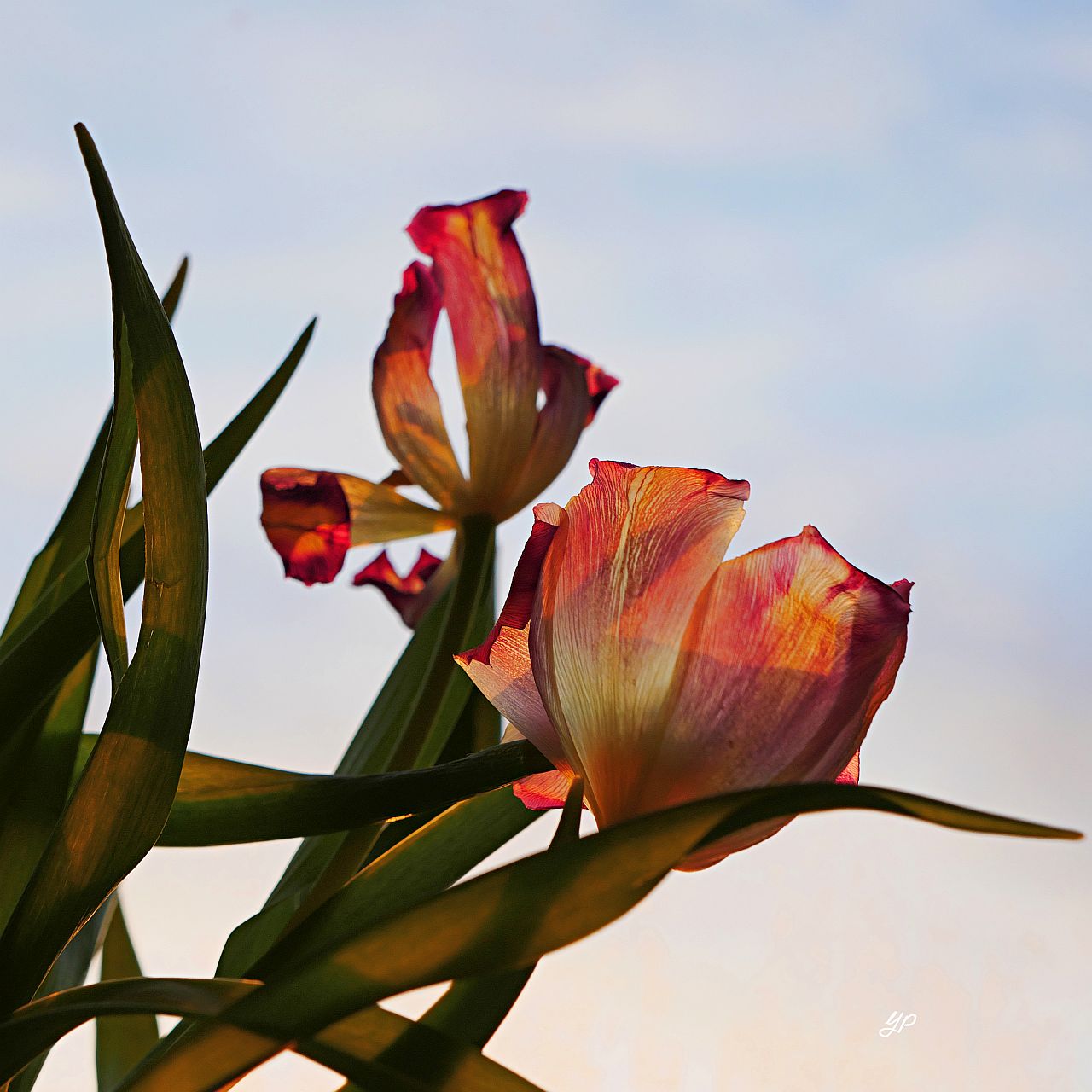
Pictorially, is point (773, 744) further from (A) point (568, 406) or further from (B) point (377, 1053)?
(A) point (568, 406)

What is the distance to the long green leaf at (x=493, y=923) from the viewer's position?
0.41 ft

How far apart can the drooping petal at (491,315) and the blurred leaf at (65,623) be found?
42 millimetres

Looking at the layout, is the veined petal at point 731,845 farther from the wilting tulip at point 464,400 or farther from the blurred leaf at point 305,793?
the wilting tulip at point 464,400

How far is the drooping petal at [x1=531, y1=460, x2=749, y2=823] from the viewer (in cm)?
16

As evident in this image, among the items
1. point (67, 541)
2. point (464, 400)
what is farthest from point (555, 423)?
point (67, 541)

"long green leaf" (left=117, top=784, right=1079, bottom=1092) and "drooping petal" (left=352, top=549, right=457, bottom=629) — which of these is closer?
"long green leaf" (left=117, top=784, right=1079, bottom=1092)

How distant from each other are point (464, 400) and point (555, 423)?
25 millimetres

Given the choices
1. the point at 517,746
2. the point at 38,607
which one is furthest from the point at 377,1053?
the point at 38,607

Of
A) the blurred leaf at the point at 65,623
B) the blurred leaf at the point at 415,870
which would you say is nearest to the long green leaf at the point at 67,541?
the blurred leaf at the point at 65,623

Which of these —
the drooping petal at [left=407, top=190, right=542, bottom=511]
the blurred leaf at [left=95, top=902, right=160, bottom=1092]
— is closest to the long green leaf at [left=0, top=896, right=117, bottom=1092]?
the blurred leaf at [left=95, top=902, right=160, bottom=1092]

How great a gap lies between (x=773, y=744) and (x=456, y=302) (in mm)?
174

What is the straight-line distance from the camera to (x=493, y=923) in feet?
0.43

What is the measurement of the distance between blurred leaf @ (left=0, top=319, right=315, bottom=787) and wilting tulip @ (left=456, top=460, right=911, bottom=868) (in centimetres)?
7

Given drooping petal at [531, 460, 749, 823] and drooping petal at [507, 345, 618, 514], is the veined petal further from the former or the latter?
drooping petal at [507, 345, 618, 514]
